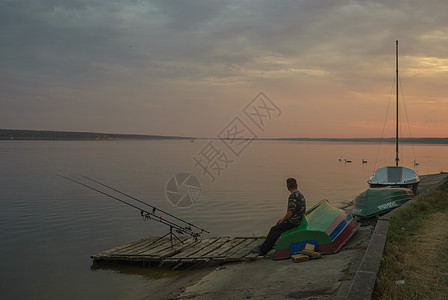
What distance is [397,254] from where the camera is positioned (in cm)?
707

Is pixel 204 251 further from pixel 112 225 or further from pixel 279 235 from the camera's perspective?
pixel 112 225

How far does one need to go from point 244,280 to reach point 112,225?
30.2 ft

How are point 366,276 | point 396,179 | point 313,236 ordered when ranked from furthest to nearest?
point 396,179, point 313,236, point 366,276

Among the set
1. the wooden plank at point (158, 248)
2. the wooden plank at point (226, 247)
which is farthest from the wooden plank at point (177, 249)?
the wooden plank at point (226, 247)

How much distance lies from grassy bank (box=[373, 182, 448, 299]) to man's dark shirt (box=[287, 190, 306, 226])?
6.21 ft

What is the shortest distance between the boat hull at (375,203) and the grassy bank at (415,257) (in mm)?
800

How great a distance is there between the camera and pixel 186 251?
1034 centimetres

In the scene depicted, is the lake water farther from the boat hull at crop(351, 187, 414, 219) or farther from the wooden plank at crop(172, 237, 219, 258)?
the boat hull at crop(351, 187, 414, 219)

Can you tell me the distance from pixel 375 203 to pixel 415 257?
17.9ft

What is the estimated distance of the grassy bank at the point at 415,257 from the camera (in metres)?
5.40

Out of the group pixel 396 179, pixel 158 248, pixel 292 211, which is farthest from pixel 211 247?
pixel 396 179

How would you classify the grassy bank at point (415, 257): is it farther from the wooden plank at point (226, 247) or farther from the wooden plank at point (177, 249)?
the wooden plank at point (177, 249)

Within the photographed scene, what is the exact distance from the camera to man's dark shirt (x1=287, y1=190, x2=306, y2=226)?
8.20 metres

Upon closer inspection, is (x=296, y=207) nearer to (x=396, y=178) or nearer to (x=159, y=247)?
(x=159, y=247)
